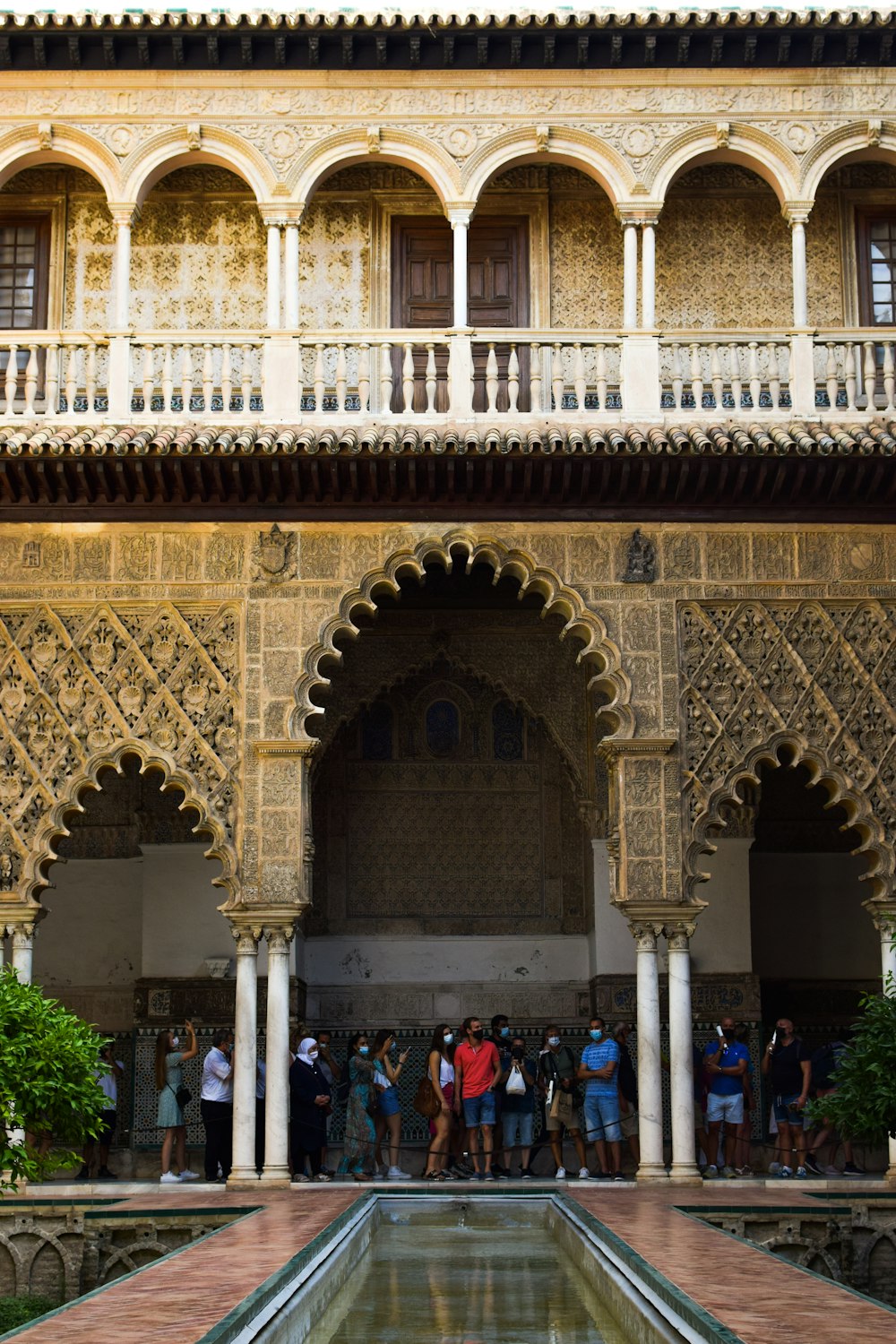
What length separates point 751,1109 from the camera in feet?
43.5

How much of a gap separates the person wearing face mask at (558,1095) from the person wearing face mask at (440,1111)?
2.30 ft

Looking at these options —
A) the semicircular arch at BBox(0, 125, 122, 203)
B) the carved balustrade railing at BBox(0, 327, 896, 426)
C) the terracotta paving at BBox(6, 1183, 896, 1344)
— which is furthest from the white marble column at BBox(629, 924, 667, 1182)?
the semicircular arch at BBox(0, 125, 122, 203)

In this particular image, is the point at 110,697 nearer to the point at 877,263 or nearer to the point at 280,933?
the point at 280,933

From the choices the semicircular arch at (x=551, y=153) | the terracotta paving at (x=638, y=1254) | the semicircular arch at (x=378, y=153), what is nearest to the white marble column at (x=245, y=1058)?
the terracotta paving at (x=638, y=1254)

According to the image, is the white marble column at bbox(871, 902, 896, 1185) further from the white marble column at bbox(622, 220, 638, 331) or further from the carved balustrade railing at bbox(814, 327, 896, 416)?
the white marble column at bbox(622, 220, 638, 331)

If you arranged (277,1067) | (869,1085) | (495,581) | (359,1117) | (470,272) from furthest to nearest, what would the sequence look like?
1. (470,272)
2. (359,1117)
3. (495,581)
4. (277,1067)
5. (869,1085)

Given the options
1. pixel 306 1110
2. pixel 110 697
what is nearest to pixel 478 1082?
pixel 306 1110

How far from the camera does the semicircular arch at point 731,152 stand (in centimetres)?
1270

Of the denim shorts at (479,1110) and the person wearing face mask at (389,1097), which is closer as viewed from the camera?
the denim shorts at (479,1110)

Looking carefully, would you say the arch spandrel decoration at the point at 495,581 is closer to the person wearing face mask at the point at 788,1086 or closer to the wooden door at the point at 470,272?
the wooden door at the point at 470,272

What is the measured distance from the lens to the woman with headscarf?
11922mm

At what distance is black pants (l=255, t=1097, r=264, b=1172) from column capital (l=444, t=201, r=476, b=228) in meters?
5.91

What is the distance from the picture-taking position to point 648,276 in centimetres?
1259

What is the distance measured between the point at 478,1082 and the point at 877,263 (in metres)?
Answer: 6.57
